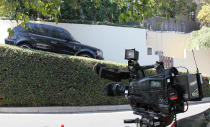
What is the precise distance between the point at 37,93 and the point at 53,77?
3.00 ft

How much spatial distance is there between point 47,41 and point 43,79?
329cm

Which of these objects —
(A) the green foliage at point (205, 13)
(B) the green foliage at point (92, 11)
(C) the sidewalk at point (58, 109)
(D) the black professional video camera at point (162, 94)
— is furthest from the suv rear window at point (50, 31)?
(D) the black professional video camera at point (162, 94)

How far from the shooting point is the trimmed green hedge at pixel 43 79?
31.7ft

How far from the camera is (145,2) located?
4.60 metres

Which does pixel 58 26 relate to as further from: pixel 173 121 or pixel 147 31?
pixel 173 121

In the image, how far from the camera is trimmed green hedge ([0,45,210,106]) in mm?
9664

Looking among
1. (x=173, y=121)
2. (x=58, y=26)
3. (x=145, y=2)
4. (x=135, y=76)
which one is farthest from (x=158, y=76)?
(x=58, y=26)

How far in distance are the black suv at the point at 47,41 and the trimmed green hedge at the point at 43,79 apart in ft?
7.62

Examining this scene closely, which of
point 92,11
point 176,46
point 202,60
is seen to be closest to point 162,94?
point 92,11

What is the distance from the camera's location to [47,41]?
1259 centimetres

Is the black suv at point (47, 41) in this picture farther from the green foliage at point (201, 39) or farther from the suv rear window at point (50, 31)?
the green foliage at point (201, 39)

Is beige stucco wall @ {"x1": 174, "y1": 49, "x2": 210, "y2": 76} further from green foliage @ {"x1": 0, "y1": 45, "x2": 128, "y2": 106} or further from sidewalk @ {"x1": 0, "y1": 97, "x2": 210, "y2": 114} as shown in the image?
green foliage @ {"x1": 0, "y1": 45, "x2": 128, "y2": 106}

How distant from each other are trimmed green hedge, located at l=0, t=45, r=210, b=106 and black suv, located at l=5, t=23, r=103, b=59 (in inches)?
91.5

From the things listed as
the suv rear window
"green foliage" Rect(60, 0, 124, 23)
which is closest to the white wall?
the suv rear window
